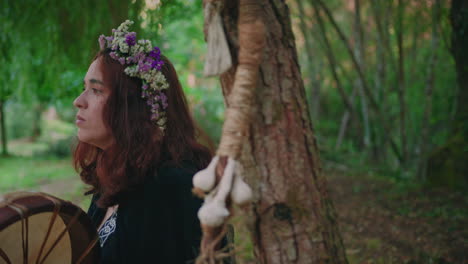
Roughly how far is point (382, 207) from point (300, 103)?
4.47 m

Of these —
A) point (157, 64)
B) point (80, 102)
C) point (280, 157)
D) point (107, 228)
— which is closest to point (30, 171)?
point (107, 228)

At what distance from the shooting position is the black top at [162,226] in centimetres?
170

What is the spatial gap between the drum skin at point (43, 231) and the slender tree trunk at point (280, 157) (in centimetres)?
82

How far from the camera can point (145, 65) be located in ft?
5.95

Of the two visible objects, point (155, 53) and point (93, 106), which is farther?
point (155, 53)

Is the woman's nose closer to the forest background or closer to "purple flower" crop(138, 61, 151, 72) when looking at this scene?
"purple flower" crop(138, 61, 151, 72)

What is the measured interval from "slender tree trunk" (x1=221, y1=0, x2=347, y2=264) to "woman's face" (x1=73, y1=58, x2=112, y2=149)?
87 centimetres

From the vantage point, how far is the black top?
1.70 m

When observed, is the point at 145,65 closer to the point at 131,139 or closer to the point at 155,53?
the point at 155,53

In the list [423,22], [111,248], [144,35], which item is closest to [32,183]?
[144,35]

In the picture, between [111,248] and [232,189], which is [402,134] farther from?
[232,189]

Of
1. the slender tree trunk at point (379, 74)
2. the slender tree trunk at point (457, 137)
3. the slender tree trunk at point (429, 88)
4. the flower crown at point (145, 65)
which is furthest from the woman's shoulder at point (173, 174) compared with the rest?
the slender tree trunk at point (379, 74)

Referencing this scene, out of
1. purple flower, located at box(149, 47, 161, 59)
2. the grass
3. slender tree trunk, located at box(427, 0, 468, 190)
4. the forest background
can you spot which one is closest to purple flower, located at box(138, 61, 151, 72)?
purple flower, located at box(149, 47, 161, 59)

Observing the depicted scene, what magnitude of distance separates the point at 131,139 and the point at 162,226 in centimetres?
45
